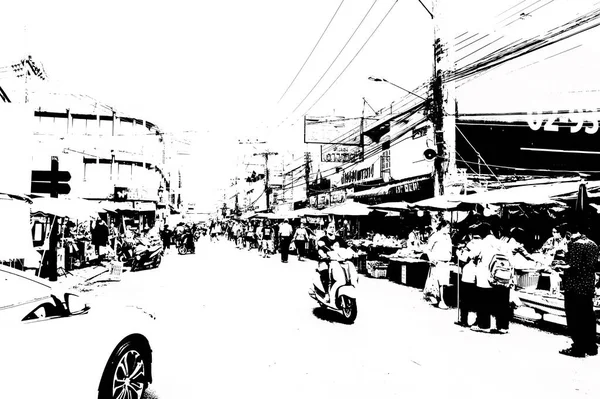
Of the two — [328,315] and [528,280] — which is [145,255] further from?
[528,280]

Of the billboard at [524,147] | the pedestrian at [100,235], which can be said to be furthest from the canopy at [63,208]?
the billboard at [524,147]

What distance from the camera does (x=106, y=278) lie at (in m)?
15.9

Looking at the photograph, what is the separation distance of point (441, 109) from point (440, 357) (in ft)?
33.8

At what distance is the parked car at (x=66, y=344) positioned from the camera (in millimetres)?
3287

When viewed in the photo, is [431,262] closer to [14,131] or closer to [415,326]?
[415,326]

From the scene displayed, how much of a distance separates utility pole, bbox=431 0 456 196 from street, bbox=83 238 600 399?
537 centimetres

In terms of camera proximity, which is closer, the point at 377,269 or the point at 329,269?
the point at 329,269

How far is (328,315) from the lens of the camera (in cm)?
972

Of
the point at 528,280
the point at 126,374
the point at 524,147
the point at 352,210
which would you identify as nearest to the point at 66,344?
the point at 126,374

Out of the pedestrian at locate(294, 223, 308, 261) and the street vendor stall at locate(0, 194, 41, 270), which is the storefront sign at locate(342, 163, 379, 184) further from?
the street vendor stall at locate(0, 194, 41, 270)

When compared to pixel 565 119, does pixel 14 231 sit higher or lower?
lower

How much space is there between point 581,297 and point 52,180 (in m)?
11.4

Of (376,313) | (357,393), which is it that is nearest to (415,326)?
(376,313)

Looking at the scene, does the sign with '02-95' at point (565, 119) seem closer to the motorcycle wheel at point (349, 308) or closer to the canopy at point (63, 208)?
the motorcycle wheel at point (349, 308)
